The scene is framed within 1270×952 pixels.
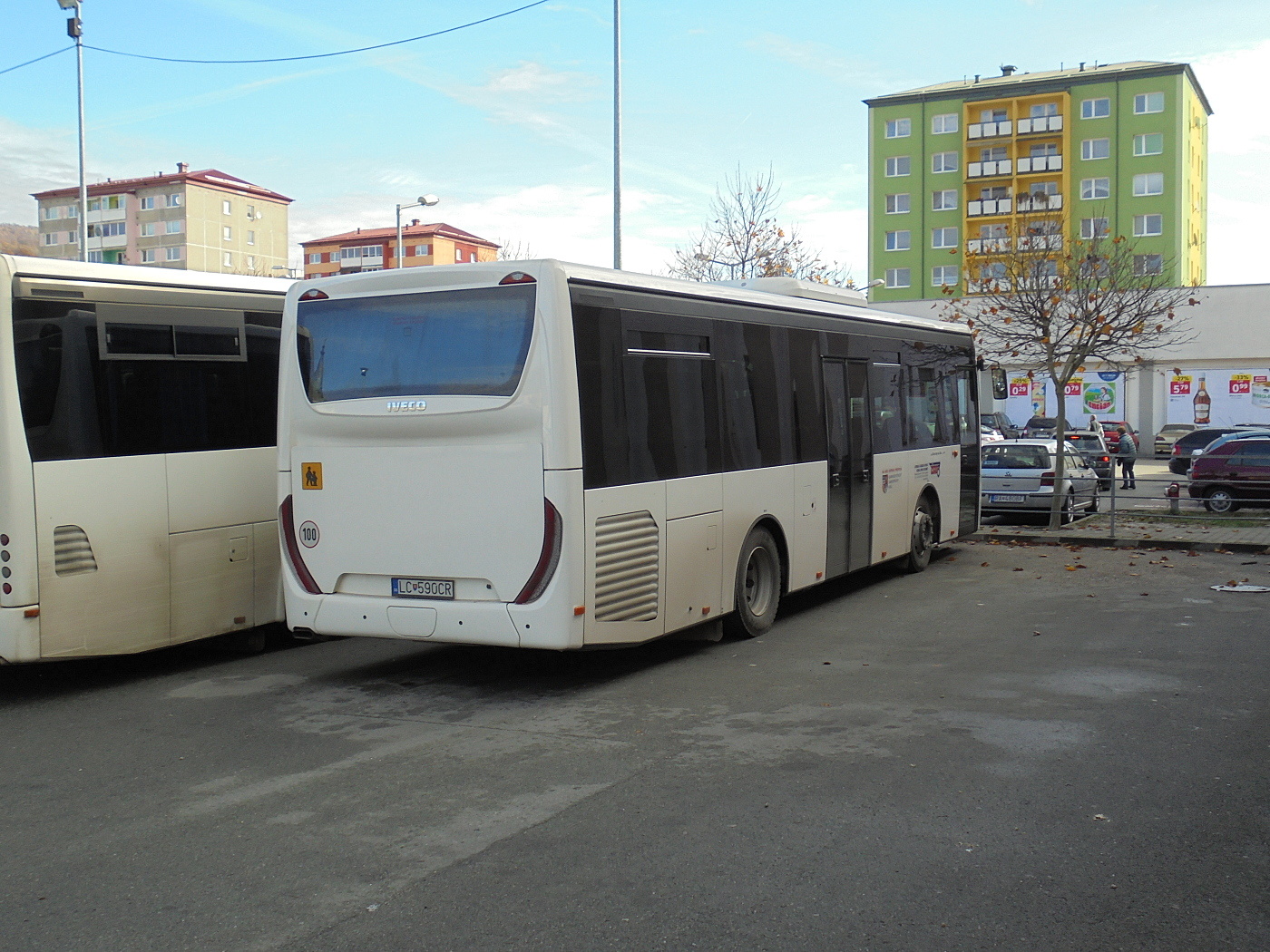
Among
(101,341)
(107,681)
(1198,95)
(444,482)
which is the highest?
(1198,95)

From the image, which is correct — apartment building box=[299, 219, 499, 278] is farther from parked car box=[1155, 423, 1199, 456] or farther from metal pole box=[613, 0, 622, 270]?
metal pole box=[613, 0, 622, 270]

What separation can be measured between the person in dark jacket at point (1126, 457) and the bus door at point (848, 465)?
9.38m

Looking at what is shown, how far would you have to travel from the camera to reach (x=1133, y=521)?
21.6 meters

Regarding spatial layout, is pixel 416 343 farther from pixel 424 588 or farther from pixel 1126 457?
pixel 1126 457

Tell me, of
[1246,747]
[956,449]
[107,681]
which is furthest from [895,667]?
[956,449]

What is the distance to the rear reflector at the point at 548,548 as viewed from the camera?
27.3 ft

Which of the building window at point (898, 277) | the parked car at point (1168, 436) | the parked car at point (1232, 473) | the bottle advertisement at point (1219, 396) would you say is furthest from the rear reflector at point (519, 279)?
the building window at point (898, 277)

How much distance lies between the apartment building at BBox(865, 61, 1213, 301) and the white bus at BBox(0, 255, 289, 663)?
6878 cm

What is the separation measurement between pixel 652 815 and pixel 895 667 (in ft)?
13.6

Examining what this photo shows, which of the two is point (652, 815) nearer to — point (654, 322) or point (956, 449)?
point (654, 322)

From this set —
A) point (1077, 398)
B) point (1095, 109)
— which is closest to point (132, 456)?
point (1077, 398)

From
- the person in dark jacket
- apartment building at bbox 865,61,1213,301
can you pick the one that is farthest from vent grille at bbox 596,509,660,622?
apartment building at bbox 865,61,1213,301

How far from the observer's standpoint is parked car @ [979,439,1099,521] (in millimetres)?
22062

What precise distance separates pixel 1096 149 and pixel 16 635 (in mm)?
81075
